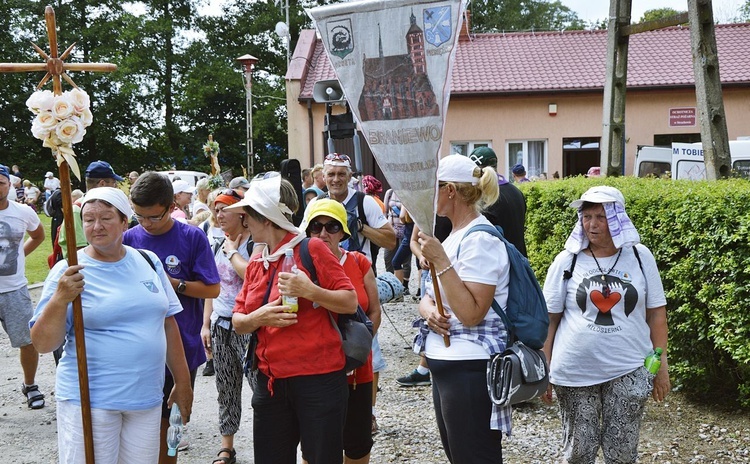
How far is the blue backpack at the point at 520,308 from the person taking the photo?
3631 millimetres

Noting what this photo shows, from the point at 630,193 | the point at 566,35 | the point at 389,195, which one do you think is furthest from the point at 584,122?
the point at 630,193

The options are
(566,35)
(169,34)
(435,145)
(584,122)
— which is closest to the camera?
(435,145)

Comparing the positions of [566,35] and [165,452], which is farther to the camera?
[566,35]

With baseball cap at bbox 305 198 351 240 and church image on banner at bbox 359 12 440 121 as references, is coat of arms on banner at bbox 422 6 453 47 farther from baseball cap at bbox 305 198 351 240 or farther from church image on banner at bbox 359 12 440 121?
baseball cap at bbox 305 198 351 240

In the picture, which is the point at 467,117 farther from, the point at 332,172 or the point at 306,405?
the point at 306,405

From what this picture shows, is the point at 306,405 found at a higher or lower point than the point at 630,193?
lower

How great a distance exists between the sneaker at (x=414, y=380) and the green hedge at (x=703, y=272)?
7.41 ft

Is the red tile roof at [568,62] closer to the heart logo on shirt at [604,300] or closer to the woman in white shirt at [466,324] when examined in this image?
the heart logo on shirt at [604,300]

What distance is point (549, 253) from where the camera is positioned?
8.69 meters

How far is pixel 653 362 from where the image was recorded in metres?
4.23

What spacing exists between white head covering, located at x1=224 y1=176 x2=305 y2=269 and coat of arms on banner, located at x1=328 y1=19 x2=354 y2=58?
2.39ft

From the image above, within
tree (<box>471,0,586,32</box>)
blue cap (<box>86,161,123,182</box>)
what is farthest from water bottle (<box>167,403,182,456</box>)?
tree (<box>471,0,586,32</box>)

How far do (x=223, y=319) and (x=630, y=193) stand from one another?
359 centimetres

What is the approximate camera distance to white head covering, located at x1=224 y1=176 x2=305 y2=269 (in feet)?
12.5
